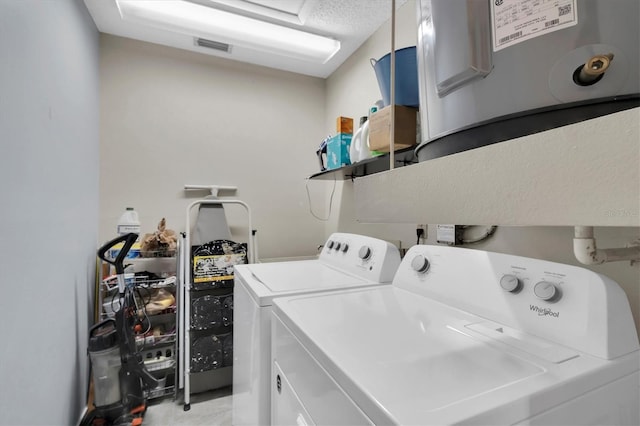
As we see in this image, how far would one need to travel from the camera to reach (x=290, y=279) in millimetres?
1329

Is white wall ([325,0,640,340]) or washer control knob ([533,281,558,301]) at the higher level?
white wall ([325,0,640,340])

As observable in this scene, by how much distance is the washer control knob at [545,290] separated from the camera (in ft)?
2.30

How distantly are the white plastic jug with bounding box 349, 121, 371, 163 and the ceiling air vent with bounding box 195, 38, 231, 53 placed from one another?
144 centimetres

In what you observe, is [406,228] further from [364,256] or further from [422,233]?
[364,256]

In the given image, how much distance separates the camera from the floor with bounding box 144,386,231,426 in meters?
1.79

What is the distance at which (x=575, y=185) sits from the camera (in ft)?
0.77

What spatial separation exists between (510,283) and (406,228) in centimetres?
87

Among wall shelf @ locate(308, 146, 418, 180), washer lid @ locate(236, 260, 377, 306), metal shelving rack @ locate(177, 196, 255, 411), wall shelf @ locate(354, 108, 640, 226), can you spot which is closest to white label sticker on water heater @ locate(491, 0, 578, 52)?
wall shelf @ locate(354, 108, 640, 226)

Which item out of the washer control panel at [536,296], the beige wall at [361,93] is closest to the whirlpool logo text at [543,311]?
the washer control panel at [536,296]

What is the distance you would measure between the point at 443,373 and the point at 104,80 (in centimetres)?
271

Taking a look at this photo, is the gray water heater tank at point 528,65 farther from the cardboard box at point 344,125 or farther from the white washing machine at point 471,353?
the cardboard box at point 344,125

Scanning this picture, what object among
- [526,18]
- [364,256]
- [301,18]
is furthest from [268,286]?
[301,18]

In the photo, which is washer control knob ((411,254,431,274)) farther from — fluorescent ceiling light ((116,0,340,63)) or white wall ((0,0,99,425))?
fluorescent ceiling light ((116,0,340,63))

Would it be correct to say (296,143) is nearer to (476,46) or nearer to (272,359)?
(272,359)
